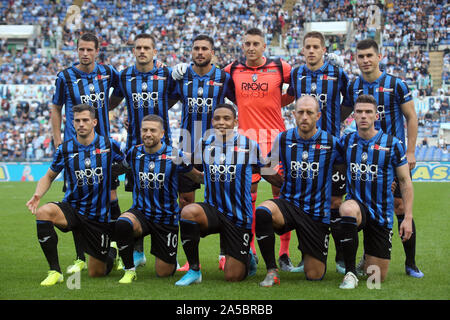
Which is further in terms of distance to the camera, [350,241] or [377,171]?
[377,171]

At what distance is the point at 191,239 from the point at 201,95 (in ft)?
5.25

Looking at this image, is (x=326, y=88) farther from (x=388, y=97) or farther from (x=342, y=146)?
(x=342, y=146)

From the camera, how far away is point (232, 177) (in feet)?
17.8

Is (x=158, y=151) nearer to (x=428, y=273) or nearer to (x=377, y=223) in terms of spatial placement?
(x=377, y=223)

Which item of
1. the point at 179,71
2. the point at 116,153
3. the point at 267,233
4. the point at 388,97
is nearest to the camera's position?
the point at 267,233

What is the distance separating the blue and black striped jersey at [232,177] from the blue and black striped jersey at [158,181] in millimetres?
282

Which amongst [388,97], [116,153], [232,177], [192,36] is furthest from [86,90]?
[192,36]

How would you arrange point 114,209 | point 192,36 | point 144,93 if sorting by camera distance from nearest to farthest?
point 144,93 → point 114,209 → point 192,36

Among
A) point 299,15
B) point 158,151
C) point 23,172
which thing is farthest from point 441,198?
point 299,15

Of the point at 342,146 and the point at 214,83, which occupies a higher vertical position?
the point at 214,83

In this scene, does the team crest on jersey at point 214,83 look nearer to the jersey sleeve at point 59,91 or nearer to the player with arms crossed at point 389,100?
the player with arms crossed at point 389,100

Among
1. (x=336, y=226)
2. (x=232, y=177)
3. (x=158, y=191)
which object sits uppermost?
(x=232, y=177)

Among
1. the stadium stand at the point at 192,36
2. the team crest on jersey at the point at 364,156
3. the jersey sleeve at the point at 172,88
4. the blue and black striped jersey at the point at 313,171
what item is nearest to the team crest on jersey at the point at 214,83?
the jersey sleeve at the point at 172,88

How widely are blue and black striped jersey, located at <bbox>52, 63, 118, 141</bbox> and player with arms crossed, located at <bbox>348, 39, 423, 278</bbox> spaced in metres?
2.54
